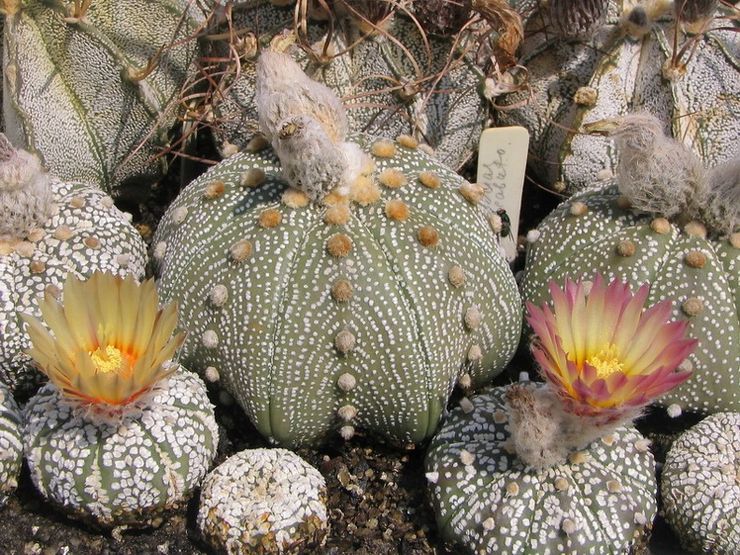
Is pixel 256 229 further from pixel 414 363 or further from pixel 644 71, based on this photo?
pixel 644 71

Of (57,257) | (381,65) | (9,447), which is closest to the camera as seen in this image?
(9,447)

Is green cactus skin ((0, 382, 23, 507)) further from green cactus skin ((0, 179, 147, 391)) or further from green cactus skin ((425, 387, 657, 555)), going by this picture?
green cactus skin ((425, 387, 657, 555))

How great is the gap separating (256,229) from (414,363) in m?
0.29

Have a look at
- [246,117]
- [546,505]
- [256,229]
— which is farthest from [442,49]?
[546,505]

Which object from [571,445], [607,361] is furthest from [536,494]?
[607,361]

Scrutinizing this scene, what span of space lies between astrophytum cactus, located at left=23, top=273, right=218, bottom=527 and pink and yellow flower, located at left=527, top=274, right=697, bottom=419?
0.48 meters

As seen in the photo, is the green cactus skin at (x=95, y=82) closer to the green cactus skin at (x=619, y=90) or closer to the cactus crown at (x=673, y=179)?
the green cactus skin at (x=619, y=90)

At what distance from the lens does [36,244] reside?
1298mm

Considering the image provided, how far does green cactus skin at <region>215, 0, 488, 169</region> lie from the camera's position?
1.45 metres

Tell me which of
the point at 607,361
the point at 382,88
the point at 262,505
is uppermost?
the point at 382,88

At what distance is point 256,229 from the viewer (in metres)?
1.20

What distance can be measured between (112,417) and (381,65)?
28.9 inches

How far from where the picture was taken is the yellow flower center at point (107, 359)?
113cm

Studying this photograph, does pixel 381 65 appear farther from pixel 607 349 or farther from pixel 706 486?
pixel 706 486
